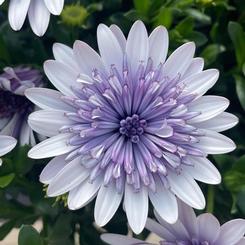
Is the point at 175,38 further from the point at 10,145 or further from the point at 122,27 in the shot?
the point at 10,145

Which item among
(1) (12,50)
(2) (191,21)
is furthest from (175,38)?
(1) (12,50)

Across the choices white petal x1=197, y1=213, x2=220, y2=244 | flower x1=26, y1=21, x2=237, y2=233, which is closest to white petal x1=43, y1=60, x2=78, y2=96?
flower x1=26, y1=21, x2=237, y2=233

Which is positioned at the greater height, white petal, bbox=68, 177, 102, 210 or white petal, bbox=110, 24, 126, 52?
white petal, bbox=110, 24, 126, 52

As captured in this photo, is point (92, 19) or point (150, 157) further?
point (92, 19)

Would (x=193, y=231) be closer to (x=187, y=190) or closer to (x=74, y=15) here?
(x=187, y=190)

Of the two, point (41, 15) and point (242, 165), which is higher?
point (41, 15)

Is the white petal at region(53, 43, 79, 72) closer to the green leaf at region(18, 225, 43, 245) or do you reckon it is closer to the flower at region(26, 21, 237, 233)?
the flower at region(26, 21, 237, 233)
